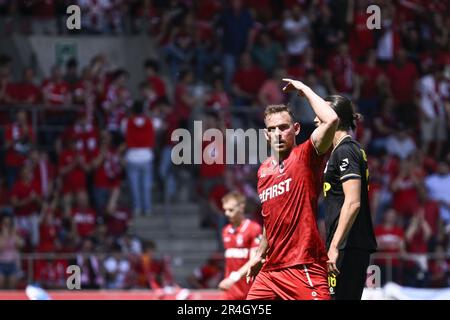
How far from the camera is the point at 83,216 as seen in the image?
1767cm

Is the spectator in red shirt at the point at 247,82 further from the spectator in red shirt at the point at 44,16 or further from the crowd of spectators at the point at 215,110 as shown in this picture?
the spectator in red shirt at the point at 44,16

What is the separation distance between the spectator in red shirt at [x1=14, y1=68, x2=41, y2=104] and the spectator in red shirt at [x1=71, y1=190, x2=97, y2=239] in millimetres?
2044

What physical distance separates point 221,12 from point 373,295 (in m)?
10.6

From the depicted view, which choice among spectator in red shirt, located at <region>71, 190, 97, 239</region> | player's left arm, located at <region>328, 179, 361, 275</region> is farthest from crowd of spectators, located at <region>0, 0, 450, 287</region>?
player's left arm, located at <region>328, 179, 361, 275</region>

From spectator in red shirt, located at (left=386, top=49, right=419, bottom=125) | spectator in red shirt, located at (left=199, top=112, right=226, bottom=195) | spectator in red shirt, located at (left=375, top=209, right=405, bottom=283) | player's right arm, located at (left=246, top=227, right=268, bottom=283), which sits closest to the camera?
player's right arm, located at (left=246, top=227, right=268, bottom=283)

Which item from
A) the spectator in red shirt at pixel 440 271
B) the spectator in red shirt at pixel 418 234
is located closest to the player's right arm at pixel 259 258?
the spectator in red shirt at pixel 440 271

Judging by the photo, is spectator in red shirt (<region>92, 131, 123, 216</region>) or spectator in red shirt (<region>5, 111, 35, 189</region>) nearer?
spectator in red shirt (<region>92, 131, 123, 216</region>)

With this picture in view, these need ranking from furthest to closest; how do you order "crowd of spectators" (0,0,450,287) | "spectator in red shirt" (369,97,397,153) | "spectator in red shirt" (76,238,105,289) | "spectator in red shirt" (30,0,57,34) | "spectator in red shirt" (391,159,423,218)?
1. "spectator in red shirt" (30,0,57,34)
2. "spectator in red shirt" (369,97,397,153)
3. "spectator in red shirt" (391,159,423,218)
4. "crowd of spectators" (0,0,450,287)
5. "spectator in red shirt" (76,238,105,289)

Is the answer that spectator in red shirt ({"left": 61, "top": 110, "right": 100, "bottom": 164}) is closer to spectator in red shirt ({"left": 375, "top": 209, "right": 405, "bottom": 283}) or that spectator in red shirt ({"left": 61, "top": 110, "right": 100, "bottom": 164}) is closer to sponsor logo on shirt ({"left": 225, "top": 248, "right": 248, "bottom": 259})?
spectator in red shirt ({"left": 375, "top": 209, "right": 405, "bottom": 283})

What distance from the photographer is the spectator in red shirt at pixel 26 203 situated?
17.8 meters

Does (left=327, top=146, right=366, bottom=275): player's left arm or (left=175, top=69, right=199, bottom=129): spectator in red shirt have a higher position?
(left=175, top=69, right=199, bottom=129): spectator in red shirt

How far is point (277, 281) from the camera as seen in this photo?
7.84 m

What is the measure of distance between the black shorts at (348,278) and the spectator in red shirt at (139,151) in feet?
34.2

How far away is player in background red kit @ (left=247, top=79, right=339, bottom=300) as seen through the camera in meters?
7.73
